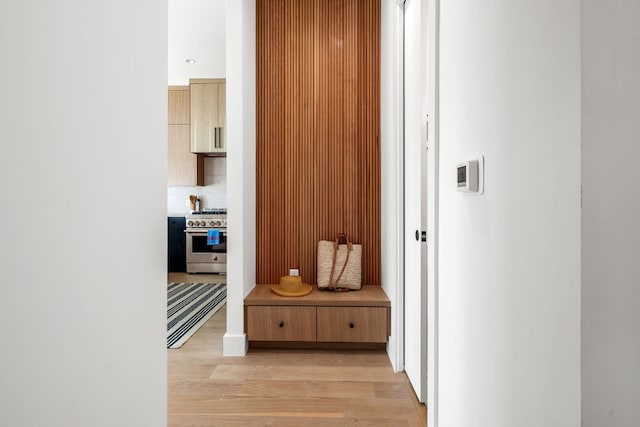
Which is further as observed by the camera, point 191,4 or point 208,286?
point 208,286

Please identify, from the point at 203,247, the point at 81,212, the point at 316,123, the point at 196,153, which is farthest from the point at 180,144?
the point at 81,212

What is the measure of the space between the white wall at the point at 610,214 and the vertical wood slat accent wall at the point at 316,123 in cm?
260

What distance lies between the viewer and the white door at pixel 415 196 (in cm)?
208

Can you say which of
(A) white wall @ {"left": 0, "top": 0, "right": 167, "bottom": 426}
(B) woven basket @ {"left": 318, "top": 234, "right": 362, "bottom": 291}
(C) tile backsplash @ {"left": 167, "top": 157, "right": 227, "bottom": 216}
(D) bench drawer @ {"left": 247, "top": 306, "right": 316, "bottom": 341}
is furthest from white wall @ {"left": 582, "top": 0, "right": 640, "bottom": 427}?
(C) tile backsplash @ {"left": 167, "top": 157, "right": 227, "bottom": 216}

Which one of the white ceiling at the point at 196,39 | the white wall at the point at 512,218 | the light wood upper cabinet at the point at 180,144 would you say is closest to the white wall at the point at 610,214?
→ the white wall at the point at 512,218

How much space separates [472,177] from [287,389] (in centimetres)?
168

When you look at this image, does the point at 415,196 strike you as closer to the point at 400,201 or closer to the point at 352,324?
the point at 400,201

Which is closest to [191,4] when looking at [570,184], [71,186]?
[71,186]

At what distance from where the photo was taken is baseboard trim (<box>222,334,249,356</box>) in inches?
109

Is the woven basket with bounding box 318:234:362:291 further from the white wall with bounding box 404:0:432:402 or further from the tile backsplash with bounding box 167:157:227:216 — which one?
the tile backsplash with bounding box 167:157:227:216

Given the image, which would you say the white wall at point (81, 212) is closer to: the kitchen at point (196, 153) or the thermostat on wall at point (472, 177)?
the thermostat on wall at point (472, 177)

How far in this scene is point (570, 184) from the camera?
667 millimetres

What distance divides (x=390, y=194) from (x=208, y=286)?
313 centimetres

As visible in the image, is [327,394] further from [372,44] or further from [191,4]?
[191,4]
